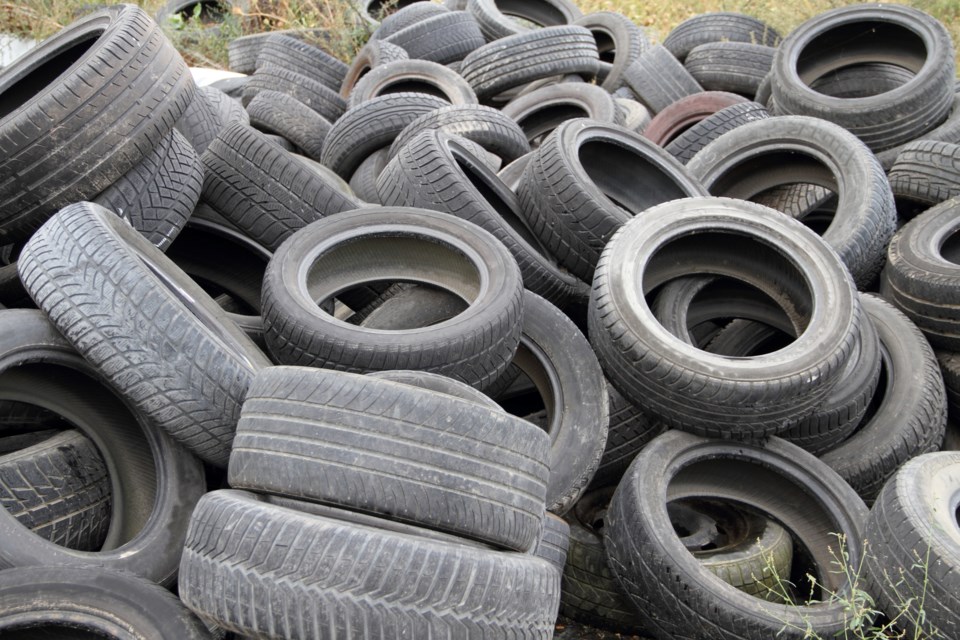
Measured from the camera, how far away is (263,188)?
506cm

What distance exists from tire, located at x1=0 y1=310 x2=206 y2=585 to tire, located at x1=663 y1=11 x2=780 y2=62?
726cm

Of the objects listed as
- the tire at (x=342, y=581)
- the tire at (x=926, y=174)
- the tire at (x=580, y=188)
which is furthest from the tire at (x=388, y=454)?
the tire at (x=926, y=174)

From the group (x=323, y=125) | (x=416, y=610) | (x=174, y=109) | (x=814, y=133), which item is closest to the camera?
(x=416, y=610)

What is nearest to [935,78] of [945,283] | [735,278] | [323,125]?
[945,283]

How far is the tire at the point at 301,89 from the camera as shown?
8.20 meters

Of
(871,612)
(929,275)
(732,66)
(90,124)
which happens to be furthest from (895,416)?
(732,66)

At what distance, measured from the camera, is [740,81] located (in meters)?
8.66

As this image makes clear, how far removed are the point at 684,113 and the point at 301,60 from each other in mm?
3786

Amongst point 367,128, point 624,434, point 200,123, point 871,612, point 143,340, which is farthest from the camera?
point 367,128

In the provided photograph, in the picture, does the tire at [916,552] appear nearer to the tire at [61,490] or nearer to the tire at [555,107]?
the tire at [61,490]

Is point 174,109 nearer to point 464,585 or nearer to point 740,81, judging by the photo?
point 464,585

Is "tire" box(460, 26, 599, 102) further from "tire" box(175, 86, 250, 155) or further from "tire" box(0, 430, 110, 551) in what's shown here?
"tire" box(0, 430, 110, 551)

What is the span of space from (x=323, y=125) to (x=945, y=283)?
4.66 metres

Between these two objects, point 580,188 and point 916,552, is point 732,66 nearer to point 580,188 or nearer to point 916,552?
point 580,188
